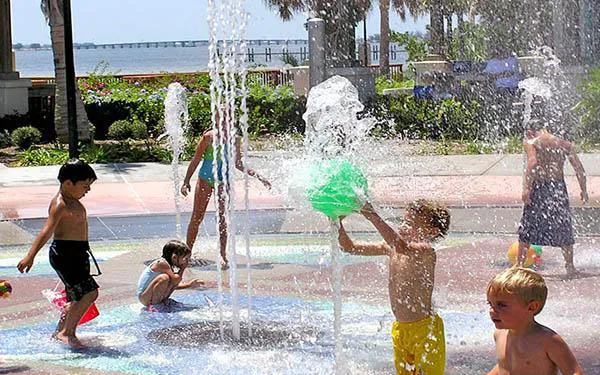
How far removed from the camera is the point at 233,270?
739 centimetres

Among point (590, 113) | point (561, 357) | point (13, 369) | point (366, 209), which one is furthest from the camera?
point (590, 113)

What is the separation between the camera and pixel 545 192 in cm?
825

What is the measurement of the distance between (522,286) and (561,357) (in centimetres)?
27

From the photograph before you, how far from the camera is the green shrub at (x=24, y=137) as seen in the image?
818 inches

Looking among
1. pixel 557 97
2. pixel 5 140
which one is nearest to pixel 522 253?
pixel 557 97

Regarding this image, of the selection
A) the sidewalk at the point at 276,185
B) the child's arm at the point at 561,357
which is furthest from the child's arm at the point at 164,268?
the sidewalk at the point at 276,185

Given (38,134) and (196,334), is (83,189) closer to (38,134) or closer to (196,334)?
(196,334)

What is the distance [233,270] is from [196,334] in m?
0.66

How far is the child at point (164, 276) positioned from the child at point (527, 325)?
4.07 meters

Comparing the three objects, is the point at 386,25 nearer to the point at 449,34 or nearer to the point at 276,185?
the point at 449,34

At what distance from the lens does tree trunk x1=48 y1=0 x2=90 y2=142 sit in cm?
2044

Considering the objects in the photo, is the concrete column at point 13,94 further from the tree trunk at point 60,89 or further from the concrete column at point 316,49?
the concrete column at point 316,49

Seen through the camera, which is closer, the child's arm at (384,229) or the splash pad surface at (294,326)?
the child's arm at (384,229)

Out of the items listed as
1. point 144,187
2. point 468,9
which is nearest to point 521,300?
point 144,187
